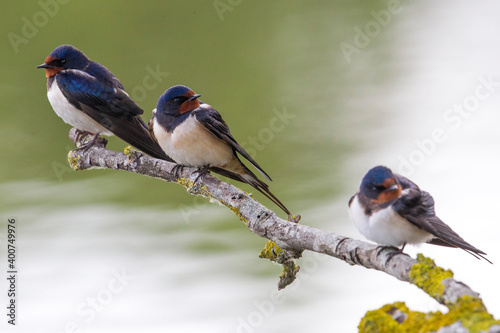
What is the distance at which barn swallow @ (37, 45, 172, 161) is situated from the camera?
3674 millimetres

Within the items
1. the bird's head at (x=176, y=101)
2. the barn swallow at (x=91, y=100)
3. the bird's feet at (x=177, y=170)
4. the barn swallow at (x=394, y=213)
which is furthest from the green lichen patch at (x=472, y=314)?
the barn swallow at (x=91, y=100)

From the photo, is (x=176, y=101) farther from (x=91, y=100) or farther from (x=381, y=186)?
(x=381, y=186)

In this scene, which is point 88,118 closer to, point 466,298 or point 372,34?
point 466,298

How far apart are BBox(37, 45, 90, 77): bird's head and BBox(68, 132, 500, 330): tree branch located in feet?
1.87

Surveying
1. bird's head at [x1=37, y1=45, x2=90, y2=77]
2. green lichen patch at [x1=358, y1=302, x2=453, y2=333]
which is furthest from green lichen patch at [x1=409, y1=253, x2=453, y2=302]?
bird's head at [x1=37, y1=45, x2=90, y2=77]

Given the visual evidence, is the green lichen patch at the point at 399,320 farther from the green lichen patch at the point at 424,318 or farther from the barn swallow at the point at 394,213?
the barn swallow at the point at 394,213

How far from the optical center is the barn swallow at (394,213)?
250 centimetres

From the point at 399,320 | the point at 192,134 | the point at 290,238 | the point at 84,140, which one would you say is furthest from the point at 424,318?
the point at 84,140

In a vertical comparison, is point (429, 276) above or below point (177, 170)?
above

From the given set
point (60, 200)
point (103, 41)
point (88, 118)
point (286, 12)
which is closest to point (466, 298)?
point (88, 118)

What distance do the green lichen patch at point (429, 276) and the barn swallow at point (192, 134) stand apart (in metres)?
1.26

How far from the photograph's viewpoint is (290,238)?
2.48 m

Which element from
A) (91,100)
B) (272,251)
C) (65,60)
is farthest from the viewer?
(65,60)

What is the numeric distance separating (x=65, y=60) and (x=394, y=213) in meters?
2.13
